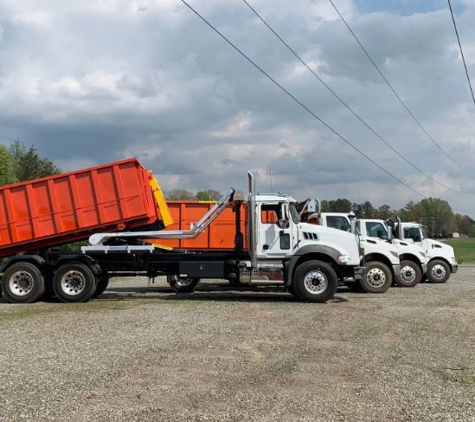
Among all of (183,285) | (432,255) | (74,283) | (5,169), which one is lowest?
(432,255)

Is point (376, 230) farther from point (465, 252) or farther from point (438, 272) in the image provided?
point (465, 252)

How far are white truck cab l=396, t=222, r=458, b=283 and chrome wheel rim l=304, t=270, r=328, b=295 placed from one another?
8.09m

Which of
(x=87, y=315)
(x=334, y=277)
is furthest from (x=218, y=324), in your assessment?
(x=334, y=277)

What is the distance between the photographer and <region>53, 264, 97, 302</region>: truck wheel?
13.5 metres

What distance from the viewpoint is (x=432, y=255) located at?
67.9ft

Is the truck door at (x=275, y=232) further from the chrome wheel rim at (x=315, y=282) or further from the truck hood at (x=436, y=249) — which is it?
the truck hood at (x=436, y=249)

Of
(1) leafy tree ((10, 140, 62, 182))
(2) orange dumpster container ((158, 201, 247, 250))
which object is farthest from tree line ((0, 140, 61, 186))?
(2) orange dumpster container ((158, 201, 247, 250))

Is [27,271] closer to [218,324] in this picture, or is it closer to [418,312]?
[218,324]

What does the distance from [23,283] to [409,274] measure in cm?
1190

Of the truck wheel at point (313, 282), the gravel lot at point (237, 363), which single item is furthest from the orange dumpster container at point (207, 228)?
the gravel lot at point (237, 363)

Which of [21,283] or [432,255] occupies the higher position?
[21,283]

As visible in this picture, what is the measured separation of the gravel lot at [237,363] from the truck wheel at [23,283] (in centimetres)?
100

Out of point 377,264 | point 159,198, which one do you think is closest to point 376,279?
point 377,264

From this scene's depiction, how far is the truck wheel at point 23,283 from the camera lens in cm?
1358
